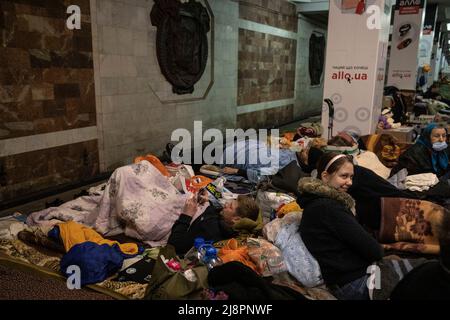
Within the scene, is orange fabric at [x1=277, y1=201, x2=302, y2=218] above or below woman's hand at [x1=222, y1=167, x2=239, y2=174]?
above

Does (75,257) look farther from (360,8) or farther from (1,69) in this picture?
(360,8)

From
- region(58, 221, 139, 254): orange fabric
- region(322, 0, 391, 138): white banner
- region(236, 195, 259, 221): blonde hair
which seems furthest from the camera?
region(322, 0, 391, 138): white banner

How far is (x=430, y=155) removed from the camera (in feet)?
14.6

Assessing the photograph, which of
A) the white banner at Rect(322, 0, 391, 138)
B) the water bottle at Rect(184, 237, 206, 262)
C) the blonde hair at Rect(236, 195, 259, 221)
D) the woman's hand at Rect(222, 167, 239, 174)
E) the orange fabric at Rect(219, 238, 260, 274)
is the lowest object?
the water bottle at Rect(184, 237, 206, 262)

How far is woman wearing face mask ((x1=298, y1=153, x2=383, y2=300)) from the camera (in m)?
2.10

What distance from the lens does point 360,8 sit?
5715mm

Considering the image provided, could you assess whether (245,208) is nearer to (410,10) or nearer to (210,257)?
(210,257)

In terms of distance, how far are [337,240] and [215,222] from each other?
1171 millimetres

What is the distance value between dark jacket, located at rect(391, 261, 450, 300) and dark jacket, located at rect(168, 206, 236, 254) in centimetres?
148

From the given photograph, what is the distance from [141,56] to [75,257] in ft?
14.3

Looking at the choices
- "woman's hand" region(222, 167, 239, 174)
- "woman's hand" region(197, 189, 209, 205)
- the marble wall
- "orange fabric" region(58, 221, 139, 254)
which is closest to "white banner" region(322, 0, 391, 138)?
"woman's hand" region(222, 167, 239, 174)

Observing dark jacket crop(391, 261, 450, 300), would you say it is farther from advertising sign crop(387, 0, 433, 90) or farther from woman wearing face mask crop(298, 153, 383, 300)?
advertising sign crop(387, 0, 433, 90)

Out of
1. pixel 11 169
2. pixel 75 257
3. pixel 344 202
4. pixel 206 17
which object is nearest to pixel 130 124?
pixel 11 169

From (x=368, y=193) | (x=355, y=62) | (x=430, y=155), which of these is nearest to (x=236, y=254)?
(x=368, y=193)
